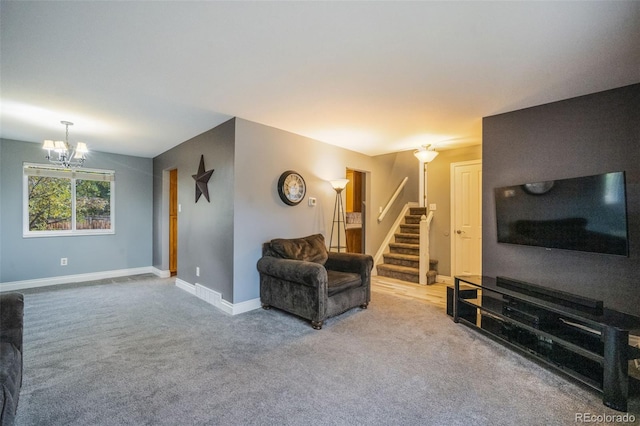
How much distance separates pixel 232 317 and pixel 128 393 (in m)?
1.41

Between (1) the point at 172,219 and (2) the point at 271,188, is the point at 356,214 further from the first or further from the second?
(1) the point at 172,219

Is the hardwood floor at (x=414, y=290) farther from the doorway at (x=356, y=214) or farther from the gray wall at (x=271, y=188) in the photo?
the gray wall at (x=271, y=188)

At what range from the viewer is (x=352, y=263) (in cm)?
358

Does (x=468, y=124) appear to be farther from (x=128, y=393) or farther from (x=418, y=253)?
(x=128, y=393)

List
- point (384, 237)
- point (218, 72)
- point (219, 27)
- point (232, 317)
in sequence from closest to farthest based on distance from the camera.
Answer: point (219, 27) → point (218, 72) → point (232, 317) → point (384, 237)

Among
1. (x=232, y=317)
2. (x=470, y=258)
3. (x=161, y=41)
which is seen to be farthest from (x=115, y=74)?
(x=470, y=258)

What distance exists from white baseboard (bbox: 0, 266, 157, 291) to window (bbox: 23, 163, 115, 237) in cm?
74

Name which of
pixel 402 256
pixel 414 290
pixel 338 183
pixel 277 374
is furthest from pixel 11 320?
pixel 402 256

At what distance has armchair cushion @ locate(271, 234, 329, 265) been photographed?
11.1 ft

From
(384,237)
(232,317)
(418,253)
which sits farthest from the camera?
(384,237)

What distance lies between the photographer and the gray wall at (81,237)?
4289mm

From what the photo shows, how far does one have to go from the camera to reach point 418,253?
209 inches

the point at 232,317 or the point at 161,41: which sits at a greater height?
the point at 161,41

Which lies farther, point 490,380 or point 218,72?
point 218,72
